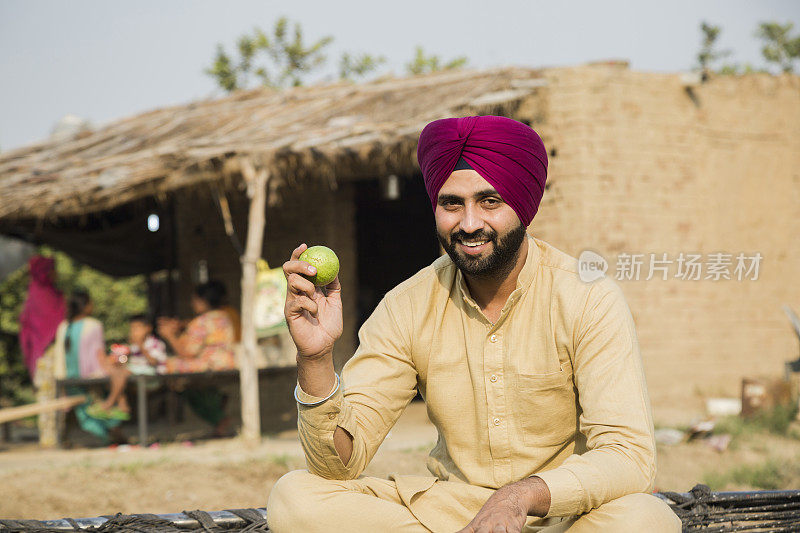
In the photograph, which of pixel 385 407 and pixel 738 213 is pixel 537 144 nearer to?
pixel 385 407

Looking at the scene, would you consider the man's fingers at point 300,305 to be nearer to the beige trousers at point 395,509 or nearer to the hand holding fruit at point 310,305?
the hand holding fruit at point 310,305

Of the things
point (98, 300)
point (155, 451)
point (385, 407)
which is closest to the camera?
point (385, 407)

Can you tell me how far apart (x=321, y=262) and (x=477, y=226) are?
43 centimetres

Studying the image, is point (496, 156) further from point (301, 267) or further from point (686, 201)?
point (686, 201)

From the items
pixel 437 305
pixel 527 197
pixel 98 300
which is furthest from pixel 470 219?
pixel 98 300

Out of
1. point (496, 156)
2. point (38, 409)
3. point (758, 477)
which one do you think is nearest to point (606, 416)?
point (496, 156)

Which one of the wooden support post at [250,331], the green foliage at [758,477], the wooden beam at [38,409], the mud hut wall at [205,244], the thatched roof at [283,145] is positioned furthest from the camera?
the mud hut wall at [205,244]

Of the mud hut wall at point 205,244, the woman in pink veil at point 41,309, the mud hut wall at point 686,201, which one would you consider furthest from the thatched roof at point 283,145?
the mud hut wall at point 205,244

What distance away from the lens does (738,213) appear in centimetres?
892

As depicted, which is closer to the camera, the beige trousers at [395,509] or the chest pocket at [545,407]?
the beige trousers at [395,509]

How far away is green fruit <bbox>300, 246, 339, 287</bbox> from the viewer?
2.18 meters

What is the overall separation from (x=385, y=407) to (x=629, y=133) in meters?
6.58

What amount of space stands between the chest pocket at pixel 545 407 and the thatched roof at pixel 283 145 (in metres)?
5.25

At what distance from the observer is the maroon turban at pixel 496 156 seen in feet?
7.54
